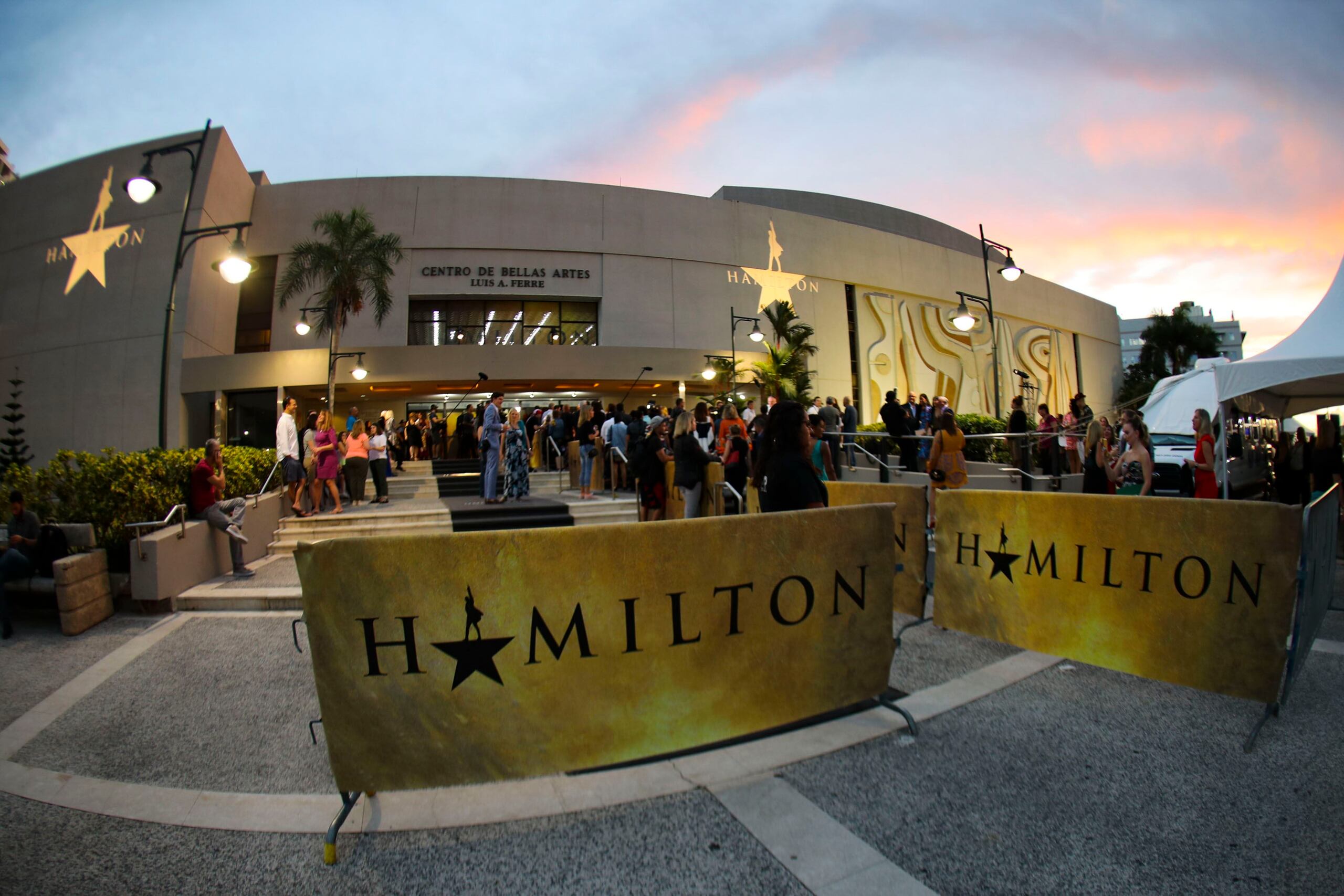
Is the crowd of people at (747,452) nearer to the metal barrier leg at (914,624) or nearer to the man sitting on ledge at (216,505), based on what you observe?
the metal barrier leg at (914,624)

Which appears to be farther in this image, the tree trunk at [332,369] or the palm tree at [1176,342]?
the palm tree at [1176,342]

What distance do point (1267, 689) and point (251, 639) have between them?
24.6 ft

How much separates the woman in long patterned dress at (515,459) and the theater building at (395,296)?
1429 centimetres

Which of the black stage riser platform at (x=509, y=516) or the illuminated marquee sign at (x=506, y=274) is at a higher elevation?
the illuminated marquee sign at (x=506, y=274)

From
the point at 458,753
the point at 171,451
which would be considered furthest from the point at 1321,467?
the point at 171,451

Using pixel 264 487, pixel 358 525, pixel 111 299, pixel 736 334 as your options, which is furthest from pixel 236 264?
pixel 111 299

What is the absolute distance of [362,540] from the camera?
2.35 meters

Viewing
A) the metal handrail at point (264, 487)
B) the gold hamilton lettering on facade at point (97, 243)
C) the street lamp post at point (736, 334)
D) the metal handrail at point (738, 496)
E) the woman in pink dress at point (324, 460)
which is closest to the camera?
the metal handrail at point (738, 496)

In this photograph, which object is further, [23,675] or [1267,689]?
[23,675]

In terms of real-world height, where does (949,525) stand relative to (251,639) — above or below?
above

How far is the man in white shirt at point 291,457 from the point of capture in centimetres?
991

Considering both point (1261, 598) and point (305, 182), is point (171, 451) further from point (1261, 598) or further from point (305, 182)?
point (305, 182)

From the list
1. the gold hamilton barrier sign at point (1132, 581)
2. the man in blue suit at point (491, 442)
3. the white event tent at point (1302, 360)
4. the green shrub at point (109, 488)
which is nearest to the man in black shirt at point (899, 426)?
the white event tent at point (1302, 360)

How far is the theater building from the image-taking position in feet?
84.3
